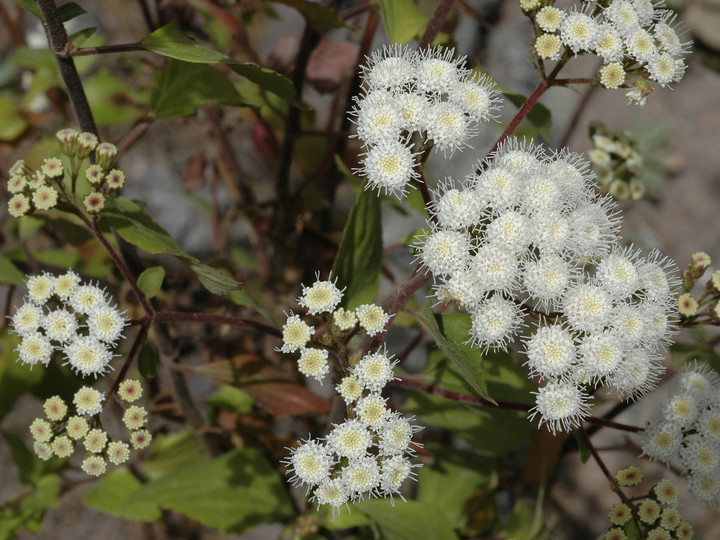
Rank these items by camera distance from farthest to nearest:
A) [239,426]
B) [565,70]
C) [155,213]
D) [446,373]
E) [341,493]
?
[565,70]
[155,213]
[239,426]
[446,373]
[341,493]

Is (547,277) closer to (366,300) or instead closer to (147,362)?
(366,300)

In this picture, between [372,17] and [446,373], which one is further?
[372,17]

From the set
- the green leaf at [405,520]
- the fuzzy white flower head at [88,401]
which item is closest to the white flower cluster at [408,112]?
the fuzzy white flower head at [88,401]

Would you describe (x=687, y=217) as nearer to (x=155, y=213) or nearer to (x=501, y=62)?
(x=501, y=62)

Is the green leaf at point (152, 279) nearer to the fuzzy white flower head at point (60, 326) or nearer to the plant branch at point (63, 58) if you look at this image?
the fuzzy white flower head at point (60, 326)

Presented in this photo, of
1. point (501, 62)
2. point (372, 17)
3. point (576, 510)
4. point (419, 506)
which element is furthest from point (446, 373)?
point (501, 62)
